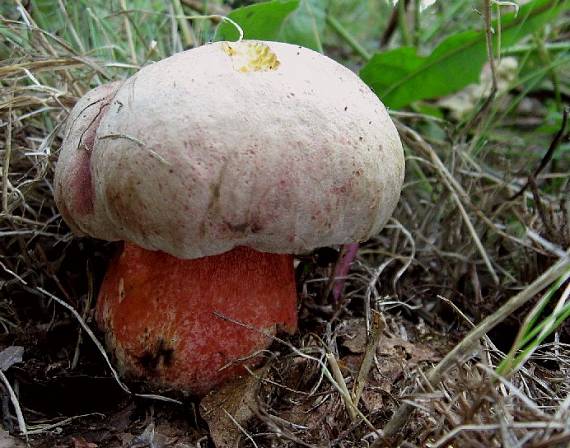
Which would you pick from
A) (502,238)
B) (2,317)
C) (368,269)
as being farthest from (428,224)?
(2,317)

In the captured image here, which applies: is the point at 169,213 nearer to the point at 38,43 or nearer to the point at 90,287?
the point at 90,287

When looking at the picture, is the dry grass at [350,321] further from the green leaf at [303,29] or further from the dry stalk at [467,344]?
the green leaf at [303,29]

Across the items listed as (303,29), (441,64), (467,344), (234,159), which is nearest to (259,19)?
(303,29)

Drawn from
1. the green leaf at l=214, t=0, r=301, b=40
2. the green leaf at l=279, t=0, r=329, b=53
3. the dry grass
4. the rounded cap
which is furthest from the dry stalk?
the green leaf at l=279, t=0, r=329, b=53

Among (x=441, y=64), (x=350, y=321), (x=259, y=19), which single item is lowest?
(x=350, y=321)

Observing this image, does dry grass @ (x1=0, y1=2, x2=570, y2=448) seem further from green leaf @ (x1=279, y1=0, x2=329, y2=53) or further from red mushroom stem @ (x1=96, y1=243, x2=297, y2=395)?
green leaf @ (x1=279, y1=0, x2=329, y2=53)

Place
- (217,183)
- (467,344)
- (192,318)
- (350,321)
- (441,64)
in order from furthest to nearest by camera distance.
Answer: (441,64)
(350,321)
(192,318)
(217,183)
(467,344)

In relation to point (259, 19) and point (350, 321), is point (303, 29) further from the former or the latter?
point (350, 321)
